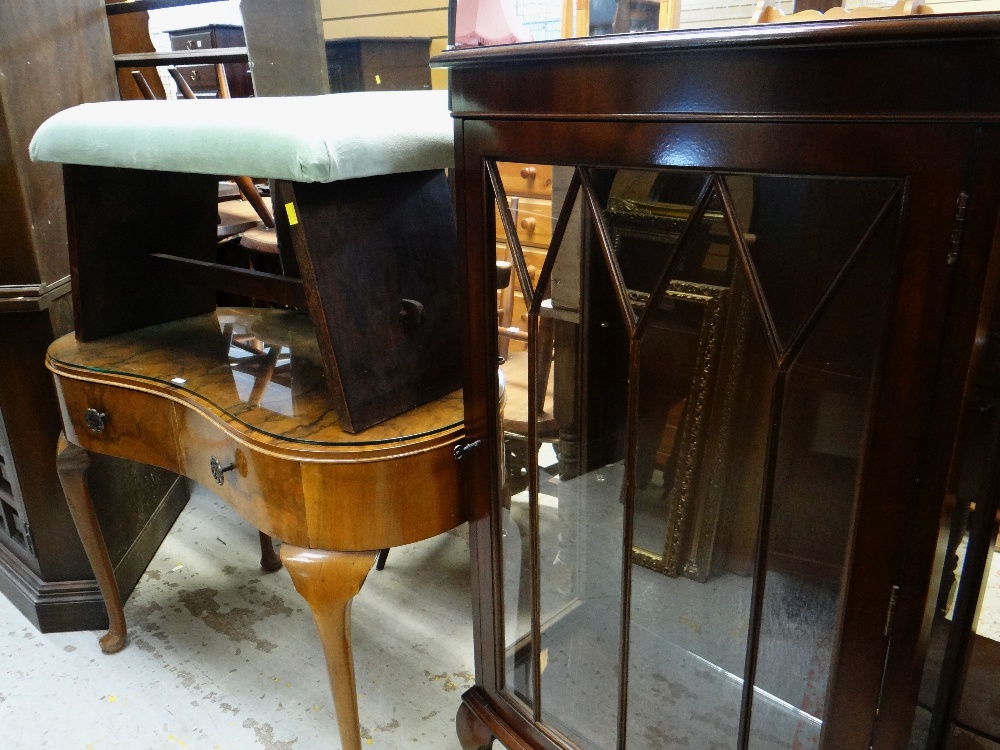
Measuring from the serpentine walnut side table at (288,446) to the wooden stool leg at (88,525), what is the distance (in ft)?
0.26

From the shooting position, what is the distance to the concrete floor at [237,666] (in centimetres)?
140

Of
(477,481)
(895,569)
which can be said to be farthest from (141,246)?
(895,569)

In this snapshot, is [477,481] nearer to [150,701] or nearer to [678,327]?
[678,327]

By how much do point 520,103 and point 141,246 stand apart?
1000 millimetres

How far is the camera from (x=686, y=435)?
0.76 metres

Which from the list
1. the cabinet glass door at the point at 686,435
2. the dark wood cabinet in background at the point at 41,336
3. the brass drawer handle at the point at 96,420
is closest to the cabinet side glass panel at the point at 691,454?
the cabinet glass door at the point at 686,435

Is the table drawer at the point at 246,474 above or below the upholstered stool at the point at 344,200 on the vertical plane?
below

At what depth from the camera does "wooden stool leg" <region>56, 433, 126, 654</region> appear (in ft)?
4.76

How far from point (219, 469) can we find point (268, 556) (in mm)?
832

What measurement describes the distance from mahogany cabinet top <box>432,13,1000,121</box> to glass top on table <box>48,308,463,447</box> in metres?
0.47

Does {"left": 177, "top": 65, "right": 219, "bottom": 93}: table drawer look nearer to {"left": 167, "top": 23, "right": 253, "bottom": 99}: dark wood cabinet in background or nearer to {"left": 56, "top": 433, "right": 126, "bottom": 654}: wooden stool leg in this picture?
{"left": 167, "top": 23, "right": 253, "bottom": 99}: dark wood cabinet in background

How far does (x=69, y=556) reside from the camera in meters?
1.69

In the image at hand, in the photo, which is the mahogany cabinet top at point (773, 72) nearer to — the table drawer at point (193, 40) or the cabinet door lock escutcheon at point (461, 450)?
the cabinet door lock escutcheon at point (461, 450)

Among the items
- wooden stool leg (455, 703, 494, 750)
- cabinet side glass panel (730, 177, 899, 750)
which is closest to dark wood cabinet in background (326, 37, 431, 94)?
wooden stool leg (455, 703, 494, 750)
